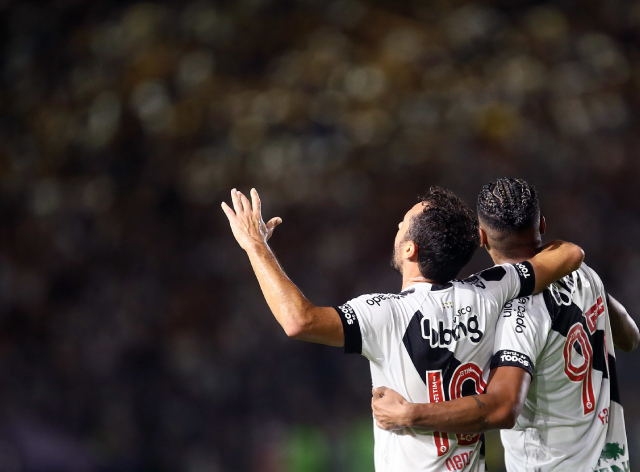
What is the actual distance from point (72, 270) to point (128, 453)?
149cm

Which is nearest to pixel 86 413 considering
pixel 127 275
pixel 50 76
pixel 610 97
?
pixel 127 275

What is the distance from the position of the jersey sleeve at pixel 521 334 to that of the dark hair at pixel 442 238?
188 millimetres

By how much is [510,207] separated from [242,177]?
3.19 metres

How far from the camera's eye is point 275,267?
1.39 m

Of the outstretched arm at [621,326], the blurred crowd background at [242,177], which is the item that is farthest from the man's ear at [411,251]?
the blurred crowd background at [242,177]

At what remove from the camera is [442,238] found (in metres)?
1.47

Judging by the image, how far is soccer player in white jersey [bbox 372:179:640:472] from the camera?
1574 millimetres

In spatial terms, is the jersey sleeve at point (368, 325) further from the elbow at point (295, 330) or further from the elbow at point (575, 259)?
the elbow at point (575, 259)

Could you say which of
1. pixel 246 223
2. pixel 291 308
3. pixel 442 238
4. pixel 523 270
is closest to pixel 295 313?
pixel 291 308

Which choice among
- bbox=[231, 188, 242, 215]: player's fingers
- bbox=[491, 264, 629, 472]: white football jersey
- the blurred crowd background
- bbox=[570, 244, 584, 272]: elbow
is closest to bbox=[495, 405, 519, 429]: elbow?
bbox=[491, 264, 629, 472]: white football jersey

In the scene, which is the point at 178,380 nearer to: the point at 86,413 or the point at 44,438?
the point at 86,413

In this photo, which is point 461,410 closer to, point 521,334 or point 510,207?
point 521,334

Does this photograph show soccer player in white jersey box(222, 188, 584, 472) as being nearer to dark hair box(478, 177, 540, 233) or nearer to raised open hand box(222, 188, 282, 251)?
raised open hand box(222, 188, 282, 251)

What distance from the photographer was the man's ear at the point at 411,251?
1495 millimetres
